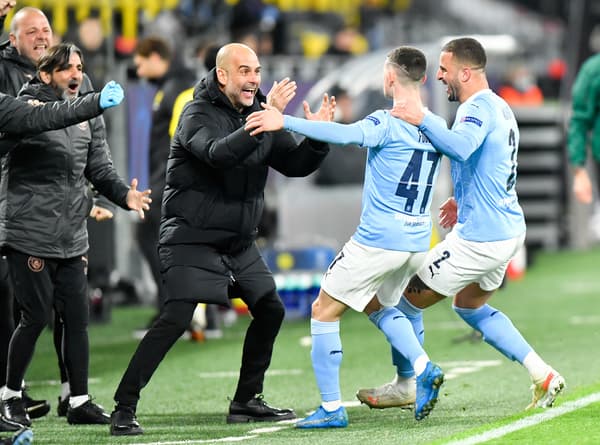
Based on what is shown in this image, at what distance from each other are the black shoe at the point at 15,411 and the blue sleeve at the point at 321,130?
211 centimetres

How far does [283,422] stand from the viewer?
24.5ft

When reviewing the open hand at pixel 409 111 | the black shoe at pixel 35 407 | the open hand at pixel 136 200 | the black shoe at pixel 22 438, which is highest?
the open hand at pixel 409 111

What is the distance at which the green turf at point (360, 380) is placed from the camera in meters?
6.93

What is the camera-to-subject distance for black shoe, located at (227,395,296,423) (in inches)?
297

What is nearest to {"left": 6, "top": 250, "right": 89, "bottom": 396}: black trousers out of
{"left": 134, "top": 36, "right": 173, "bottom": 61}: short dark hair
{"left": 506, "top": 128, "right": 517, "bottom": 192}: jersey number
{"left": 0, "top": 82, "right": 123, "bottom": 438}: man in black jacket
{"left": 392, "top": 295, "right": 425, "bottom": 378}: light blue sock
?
{"left": 0, "top": 82, "right": 123, "bottom": 438}: man in black jacket

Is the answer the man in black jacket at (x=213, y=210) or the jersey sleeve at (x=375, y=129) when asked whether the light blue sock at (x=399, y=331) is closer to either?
the man in black jacket at (x=213, y=210)

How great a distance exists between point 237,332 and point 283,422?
481 centimetres

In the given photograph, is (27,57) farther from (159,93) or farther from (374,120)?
(159,93)

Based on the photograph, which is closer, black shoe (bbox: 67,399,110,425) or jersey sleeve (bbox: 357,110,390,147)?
jersey sleeve (bbox: 357,110,390,147)

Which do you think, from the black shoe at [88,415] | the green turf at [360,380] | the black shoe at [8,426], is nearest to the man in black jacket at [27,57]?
the green turf at [360,380]

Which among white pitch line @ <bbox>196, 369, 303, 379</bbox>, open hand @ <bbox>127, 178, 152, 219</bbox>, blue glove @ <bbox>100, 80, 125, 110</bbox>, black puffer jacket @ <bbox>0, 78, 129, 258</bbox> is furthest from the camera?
white pitch line @ <bbox>196, 369, 303, 379</bbox>

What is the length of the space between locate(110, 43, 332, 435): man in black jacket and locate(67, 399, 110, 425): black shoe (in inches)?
17.0

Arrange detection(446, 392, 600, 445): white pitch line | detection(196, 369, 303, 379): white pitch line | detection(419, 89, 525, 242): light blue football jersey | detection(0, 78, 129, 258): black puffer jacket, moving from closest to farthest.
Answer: detection(446, 392, 600, 445): white pitch line, detection(419, 89, 525, 242): light blue football jersey, detection(0, 78, 129, 258): black puffer jacket, detection(196, 369, 303, 379): white pitch line

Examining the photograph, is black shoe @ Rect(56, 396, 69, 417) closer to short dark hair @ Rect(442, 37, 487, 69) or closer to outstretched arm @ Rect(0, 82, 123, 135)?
outstretched arm @ Rect(0, 82, 123, 135)
